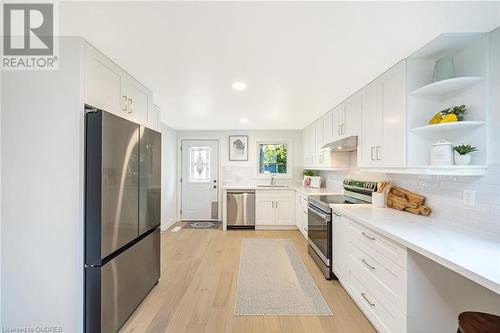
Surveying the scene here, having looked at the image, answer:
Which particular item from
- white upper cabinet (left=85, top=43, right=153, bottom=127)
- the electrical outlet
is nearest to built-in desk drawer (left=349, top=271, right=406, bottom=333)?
the electrical outlet

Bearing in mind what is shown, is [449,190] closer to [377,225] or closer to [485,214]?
[485,214]

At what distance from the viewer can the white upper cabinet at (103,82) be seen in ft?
5.46

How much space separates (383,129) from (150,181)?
2408 millimetres

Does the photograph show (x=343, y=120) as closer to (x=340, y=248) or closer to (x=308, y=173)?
(x=340, y=248)

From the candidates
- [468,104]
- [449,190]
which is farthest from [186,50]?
[449,190]

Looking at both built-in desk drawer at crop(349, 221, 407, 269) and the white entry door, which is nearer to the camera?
built-in desk drawer at crop(349, 221, 407, 269)

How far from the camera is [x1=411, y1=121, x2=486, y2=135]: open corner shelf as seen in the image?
1.57 m

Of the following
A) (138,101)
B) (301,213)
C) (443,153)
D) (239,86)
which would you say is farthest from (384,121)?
(301,213)

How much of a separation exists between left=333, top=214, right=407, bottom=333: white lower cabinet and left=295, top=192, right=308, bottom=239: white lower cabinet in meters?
1.58

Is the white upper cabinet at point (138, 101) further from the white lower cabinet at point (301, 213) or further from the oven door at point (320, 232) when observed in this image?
the white lower cabinet at point (301, 213)

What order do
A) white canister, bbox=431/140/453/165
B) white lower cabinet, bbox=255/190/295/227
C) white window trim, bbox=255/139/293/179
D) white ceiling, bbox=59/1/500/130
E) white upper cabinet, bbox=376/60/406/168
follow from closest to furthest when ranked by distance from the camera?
white ceiling, bbox=59/1/500/130, white canister, bbox=431/140/453/165, white upper cabinet, bbox=376/60/406/168, white lower cabinet, bbox=255/190/295/227, white window trim, bbox=255/139/293/179

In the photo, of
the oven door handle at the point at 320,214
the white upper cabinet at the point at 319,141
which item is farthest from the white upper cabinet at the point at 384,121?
the white upper cabinet at the point at 319,141

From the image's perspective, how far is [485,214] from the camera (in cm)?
157

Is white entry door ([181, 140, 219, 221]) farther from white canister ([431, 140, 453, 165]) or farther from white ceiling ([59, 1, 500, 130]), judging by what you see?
white canister ([431, 140, 453, 165])
